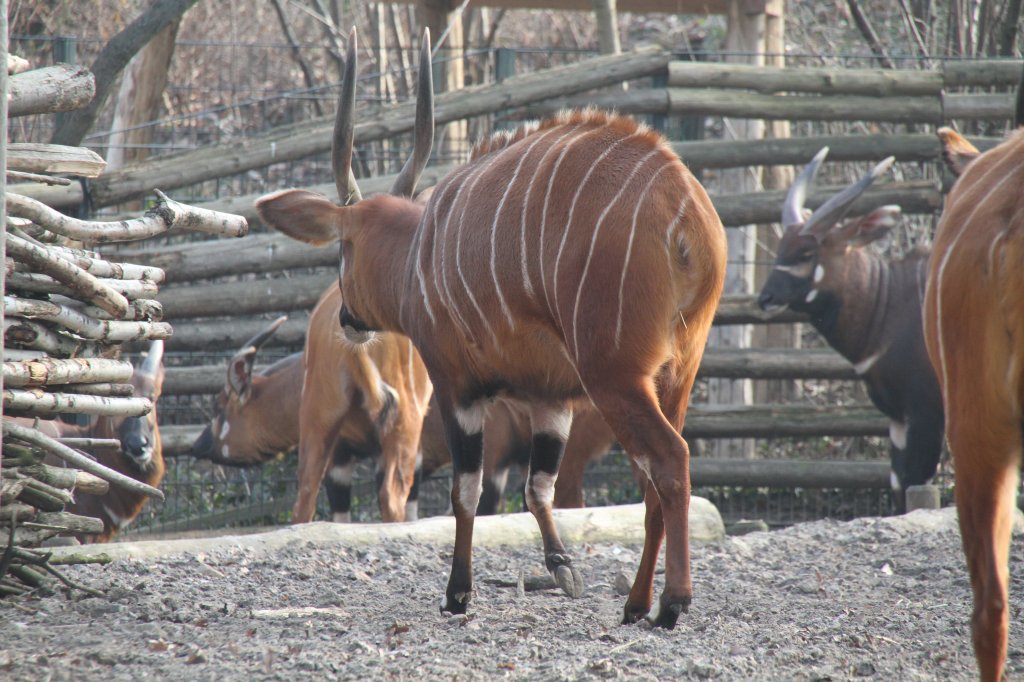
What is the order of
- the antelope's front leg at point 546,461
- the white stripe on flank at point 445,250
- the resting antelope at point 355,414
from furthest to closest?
the resting antelope at point 355,414 < the antelope's front leg at point 546,461 < the white stripe on flank at point 445,250

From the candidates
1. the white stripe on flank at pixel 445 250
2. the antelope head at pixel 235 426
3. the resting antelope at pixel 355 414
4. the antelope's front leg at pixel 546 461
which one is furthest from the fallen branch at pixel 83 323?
the antelope head at pixel 235 426

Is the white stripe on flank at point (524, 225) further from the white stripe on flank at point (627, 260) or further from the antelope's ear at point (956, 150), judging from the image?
the antelope's ear at point (956, 150)

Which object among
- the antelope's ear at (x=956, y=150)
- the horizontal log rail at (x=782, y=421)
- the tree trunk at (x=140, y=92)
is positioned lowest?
the horizontal log rail at (x=782, y=421)

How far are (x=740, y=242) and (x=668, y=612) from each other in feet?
17.7

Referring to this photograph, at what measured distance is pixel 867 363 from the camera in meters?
7.37

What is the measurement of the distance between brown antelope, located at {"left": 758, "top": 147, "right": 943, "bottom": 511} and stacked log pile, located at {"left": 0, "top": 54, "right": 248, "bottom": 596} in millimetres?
4455

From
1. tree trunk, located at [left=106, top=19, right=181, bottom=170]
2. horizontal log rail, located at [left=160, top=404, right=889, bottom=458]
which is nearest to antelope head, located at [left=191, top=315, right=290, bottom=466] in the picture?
tree trunk, located at [left=106, top=19, right=181, bottom=170]

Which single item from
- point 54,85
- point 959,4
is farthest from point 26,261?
point 959,4

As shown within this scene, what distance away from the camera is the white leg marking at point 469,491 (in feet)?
13.8

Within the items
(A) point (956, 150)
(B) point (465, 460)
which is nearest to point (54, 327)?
(B) point (465, 460)

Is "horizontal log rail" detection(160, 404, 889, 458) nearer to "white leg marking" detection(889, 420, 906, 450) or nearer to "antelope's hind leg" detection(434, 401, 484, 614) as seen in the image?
"white leg marking" detection(889, 420, 906, 450)

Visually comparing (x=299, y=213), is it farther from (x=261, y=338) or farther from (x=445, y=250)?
(x=261, y=338)

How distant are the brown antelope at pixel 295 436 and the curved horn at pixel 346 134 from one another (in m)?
1.93

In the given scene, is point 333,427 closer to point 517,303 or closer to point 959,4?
A: point 517,303
